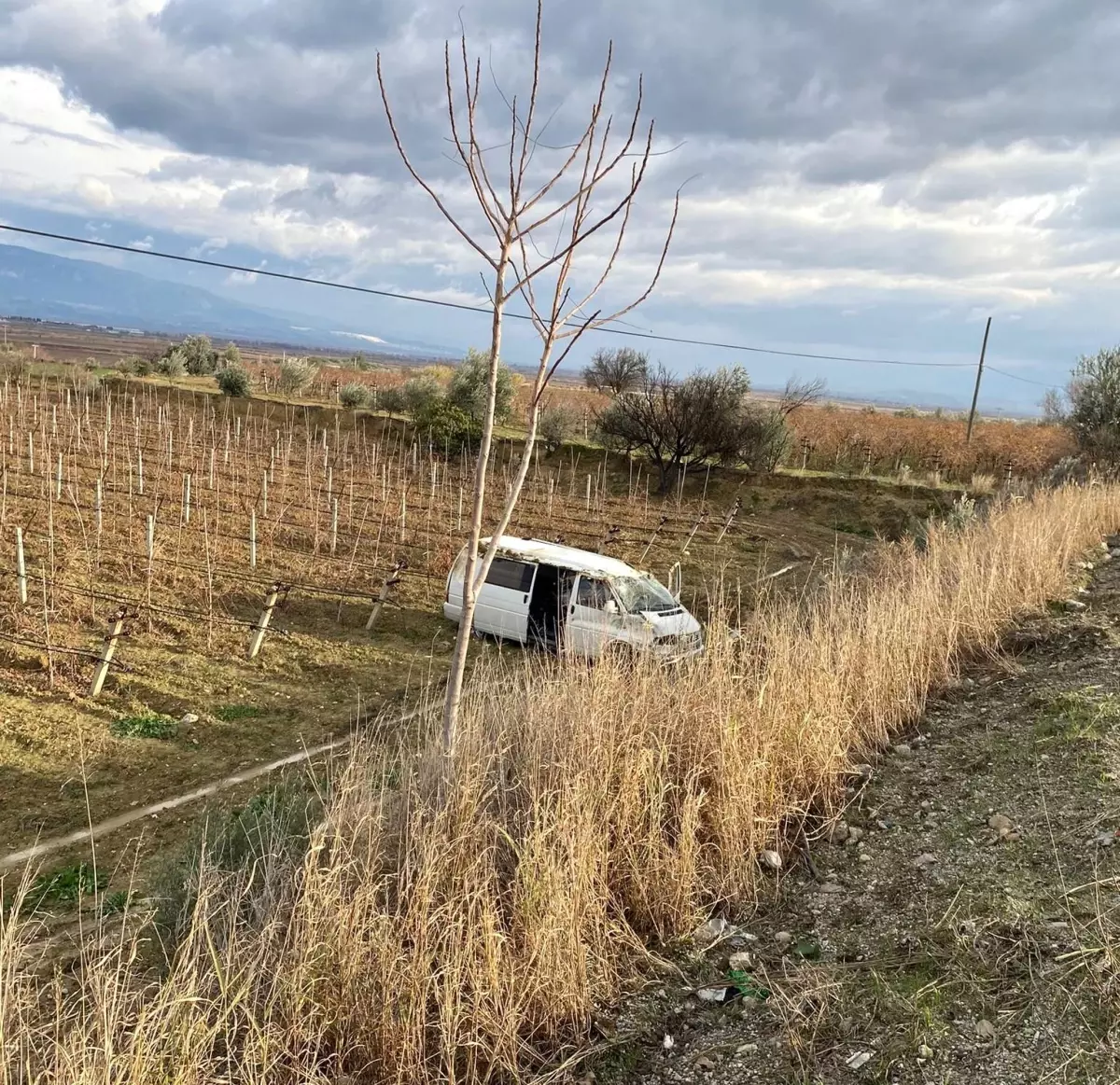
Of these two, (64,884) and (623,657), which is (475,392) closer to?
(623,657)

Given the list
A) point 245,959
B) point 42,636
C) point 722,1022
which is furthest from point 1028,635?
point 42,636

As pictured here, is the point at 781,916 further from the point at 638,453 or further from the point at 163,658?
the point at 638,453

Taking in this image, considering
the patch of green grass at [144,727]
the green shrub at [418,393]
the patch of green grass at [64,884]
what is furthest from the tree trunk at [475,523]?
the green shrub at [418,393]

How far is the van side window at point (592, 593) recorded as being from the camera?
870 centimetres

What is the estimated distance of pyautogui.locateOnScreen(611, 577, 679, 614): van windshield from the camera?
8.74 metres

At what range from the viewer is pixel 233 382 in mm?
27438

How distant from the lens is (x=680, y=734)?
3.95 meters

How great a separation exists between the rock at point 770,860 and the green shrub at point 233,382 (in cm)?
2716

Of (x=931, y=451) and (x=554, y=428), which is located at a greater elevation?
(x=931, y=451)

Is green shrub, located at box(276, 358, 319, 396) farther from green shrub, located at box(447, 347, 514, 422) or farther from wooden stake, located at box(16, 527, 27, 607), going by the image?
wooden stake, located at box(16, 527, 27, 607)

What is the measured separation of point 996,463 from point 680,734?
2324 cm

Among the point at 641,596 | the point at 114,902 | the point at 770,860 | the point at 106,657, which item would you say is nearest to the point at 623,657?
the point at 770,860

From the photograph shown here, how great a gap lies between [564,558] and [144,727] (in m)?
4.54

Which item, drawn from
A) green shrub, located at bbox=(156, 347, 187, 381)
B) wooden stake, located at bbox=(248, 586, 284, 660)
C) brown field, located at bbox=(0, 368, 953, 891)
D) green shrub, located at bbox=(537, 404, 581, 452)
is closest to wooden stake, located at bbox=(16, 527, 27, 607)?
brown field, located at bbox=(0, 368, 953, 891)
